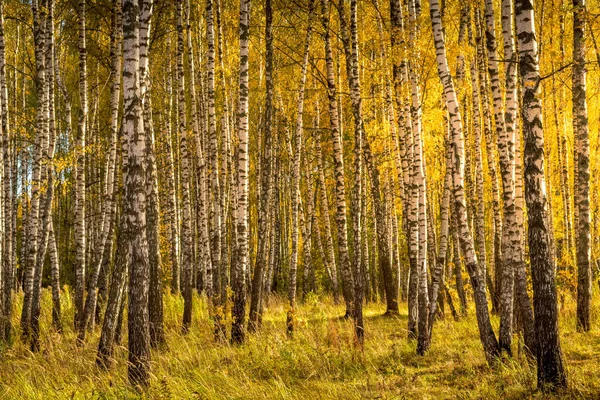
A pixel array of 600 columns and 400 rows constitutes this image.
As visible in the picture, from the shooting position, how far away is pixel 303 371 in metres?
6.88

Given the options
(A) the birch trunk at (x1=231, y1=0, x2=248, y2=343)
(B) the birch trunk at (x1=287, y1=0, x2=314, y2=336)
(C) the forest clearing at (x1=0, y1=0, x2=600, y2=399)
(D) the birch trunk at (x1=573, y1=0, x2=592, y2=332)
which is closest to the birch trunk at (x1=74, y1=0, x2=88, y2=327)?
(C) the forest clearing at (x1=0, y1=0, x2=600, y2=399)

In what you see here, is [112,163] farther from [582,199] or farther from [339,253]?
[582,199]

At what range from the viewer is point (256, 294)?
9.59 m

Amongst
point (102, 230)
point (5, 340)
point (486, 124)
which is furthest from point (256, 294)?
point (486, 124)

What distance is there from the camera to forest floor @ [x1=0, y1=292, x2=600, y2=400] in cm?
559

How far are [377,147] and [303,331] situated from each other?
6511 mm

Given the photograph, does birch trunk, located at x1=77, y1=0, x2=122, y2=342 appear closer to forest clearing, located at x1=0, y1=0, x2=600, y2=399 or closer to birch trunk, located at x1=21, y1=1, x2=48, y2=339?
forest clearing, located at x1=0, y1=0, x2=600, y2=399

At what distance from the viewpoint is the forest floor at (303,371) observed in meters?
5.59

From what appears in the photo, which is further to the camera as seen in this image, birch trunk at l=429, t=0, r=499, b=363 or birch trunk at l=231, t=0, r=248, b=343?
birch trunk at l=231, t=0, r=248, b=343

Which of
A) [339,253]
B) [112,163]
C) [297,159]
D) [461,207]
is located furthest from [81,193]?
[461,207]

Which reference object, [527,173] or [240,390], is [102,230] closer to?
[240,390]

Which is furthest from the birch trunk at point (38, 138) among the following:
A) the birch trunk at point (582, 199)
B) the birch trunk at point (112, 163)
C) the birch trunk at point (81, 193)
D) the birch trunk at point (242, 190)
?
the birch trunk at point (582, 199)

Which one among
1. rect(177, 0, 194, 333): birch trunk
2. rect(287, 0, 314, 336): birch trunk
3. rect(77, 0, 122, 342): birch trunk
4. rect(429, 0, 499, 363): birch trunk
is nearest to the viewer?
rect(429, 0, 499, 363): birch trunk

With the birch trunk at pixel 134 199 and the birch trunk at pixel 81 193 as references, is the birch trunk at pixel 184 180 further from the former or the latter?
the birch trunk at pixel 134 199
